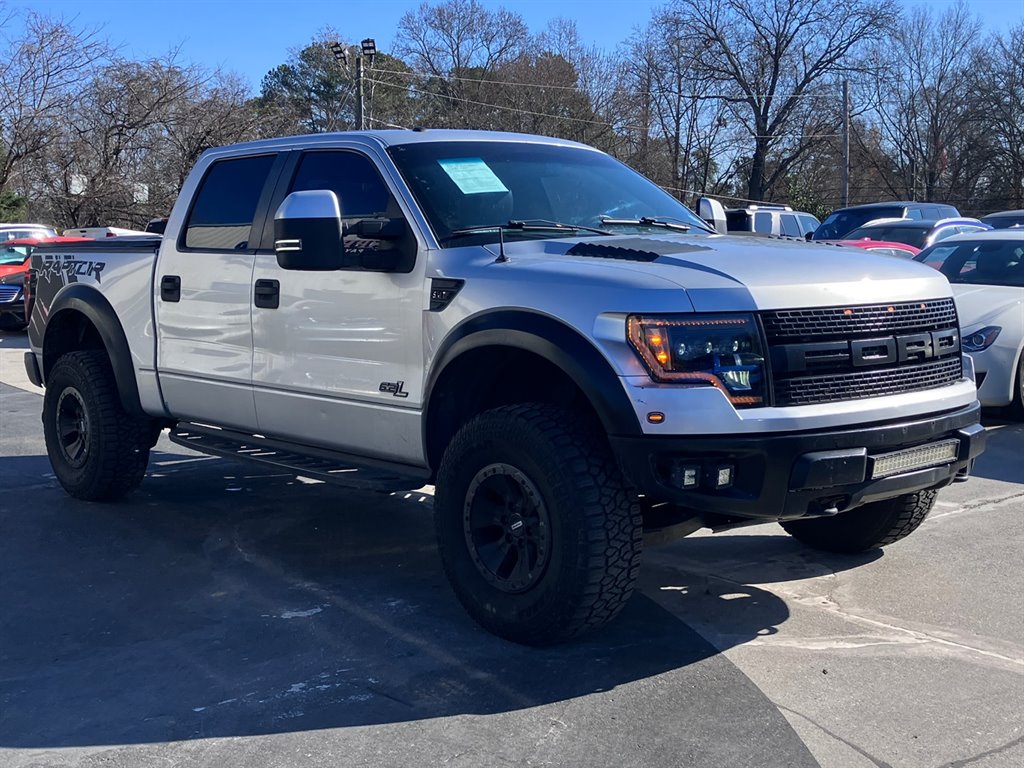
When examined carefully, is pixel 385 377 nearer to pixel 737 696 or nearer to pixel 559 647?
pixel 559 647

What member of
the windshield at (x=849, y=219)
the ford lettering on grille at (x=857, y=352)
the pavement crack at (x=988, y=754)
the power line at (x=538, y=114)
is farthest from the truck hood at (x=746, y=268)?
the power line at (x=538, y=114)

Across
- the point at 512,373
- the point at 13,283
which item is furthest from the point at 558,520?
the point at 13,283

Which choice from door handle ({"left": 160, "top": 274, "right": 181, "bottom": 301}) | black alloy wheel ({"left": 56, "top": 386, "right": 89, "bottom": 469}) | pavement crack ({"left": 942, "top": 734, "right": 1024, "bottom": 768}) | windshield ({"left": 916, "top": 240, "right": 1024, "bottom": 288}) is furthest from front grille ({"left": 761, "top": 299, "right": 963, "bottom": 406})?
windshield ({"left": 916, "top": 240, "right": 1024, "bottom": 288})

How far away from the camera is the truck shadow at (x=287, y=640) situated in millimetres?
3805

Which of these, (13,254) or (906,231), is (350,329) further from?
(13,254)

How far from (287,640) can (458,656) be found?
0.72m

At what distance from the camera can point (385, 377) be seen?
16.2 ft

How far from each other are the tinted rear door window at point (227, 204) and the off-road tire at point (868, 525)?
317cm

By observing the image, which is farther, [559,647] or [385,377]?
[385,377]

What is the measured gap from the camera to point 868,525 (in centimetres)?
532

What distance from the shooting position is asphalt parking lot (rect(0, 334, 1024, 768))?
3570 mm

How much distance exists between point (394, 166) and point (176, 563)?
88.0 inches

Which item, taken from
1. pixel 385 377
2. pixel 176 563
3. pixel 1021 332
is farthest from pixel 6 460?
pixel 1021 332

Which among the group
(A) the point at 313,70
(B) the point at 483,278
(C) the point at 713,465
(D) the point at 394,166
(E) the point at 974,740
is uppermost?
(A) the point at 313,70
